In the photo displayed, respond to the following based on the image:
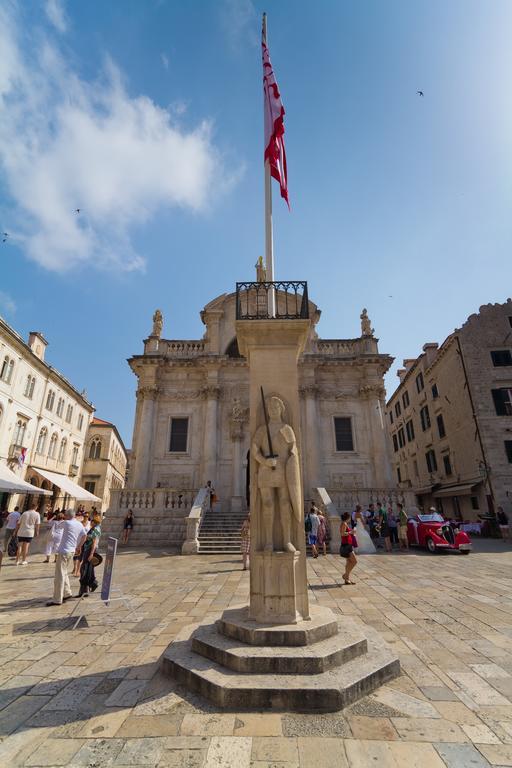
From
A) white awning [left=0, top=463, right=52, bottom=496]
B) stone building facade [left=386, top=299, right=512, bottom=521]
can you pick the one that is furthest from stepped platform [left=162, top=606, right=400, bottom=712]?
stone building facade [left=386, top=299, right=512, bottom=521]

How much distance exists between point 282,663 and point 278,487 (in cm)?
187

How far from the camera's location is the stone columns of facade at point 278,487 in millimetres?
4566

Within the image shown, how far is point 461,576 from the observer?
9531 millimetres

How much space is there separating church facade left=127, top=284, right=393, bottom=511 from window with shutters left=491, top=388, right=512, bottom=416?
310 inches

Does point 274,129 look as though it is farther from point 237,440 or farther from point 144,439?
point 144,439

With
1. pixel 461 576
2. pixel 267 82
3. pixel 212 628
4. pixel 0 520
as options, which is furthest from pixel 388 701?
pixel 0 520

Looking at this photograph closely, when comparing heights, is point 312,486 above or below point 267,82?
below

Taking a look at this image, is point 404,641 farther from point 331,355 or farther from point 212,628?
point 331,355

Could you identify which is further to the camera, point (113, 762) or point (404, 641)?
point (404, 641)

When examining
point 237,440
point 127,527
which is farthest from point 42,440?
point 237,440

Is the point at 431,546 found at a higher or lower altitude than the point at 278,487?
lower

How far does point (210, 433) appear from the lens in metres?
20.9

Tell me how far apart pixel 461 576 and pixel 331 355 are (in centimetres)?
1523

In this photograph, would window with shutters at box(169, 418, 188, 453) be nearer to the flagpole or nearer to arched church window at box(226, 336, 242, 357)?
arched church window at box(226, 336, 242, 357)
